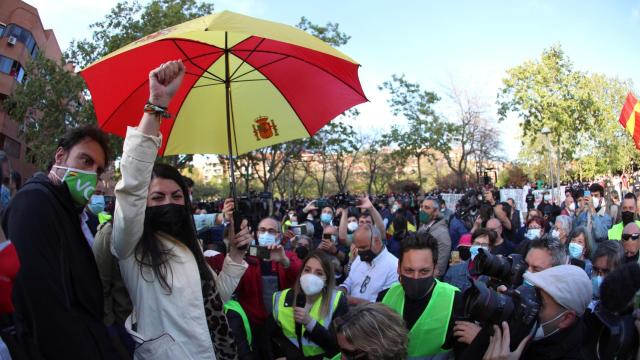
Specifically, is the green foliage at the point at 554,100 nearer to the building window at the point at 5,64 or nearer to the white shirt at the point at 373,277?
the white shirt at the point at 373,277

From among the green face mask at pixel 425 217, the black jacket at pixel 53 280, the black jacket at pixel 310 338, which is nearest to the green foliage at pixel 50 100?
the green face mask at pixel 425 217

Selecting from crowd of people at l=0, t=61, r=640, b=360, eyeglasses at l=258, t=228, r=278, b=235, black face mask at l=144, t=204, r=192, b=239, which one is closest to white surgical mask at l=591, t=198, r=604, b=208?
crowd of people at l=0, t=61, r=640, b=360

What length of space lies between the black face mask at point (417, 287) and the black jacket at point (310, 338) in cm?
63

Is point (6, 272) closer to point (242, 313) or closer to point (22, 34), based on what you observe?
point (242, 313)

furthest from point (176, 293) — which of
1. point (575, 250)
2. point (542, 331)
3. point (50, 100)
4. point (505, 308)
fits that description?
point (50, 100)

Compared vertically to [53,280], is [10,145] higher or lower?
higher

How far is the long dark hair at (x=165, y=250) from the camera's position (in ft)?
7.20

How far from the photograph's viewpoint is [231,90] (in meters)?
3.83

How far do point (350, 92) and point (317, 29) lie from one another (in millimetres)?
19913

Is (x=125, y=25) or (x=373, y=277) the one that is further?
(x=125, y=25)

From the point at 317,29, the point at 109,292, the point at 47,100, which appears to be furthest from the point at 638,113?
the point at 47,100

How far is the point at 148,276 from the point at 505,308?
157cm

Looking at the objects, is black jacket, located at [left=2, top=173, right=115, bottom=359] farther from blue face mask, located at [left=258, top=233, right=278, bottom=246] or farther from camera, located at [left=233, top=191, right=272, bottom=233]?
blue face mask, located at [left=258, top=233, right=278, bottom=246]

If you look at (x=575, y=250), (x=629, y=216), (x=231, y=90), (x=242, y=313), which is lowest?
(x=242, y=313)
